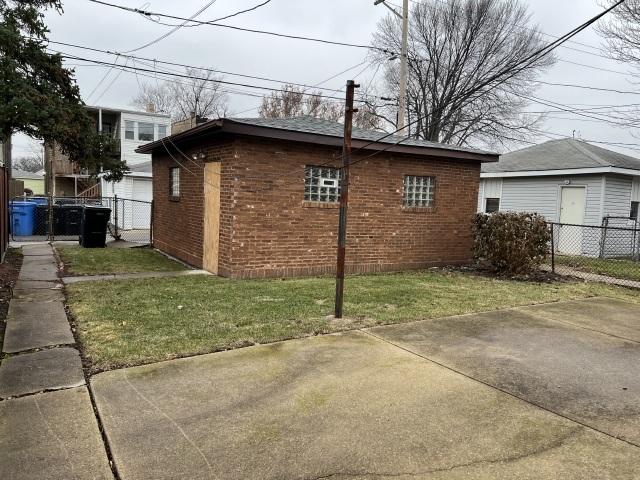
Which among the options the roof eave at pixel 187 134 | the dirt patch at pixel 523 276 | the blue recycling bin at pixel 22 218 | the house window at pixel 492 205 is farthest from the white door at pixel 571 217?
the blue recycling bin at pixel 22 218

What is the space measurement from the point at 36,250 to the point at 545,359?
12.3 meters

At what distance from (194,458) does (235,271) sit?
19.5 ft

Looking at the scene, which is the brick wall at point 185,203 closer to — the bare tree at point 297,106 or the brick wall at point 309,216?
the brick wall at point 309,216

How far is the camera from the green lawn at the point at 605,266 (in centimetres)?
1136

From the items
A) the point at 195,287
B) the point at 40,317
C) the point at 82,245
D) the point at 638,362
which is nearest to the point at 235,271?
the point at 195,287

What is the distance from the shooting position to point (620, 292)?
29.9 feet

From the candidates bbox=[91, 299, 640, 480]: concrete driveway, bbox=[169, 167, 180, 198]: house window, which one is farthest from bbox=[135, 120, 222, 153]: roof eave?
bbox=[91, 299, 640, 480]: concrete driveway

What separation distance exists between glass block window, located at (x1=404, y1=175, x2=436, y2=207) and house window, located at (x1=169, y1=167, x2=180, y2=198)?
5.32 metres

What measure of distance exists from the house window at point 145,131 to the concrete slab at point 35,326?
2250cm

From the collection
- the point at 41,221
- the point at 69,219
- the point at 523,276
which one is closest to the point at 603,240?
the point at 523,276

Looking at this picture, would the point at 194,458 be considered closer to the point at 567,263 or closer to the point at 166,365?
the point at 166,365

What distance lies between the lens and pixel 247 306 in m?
6.67

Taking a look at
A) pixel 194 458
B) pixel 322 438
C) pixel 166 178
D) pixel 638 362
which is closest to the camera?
pixel 194 458

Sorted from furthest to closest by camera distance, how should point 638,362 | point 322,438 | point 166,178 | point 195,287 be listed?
point 166,178 < point 195,287 < point 638,362 < point 322,438
